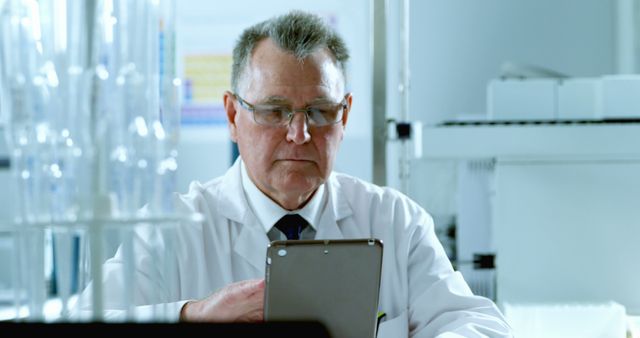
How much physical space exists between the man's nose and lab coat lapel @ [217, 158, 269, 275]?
207 millimetres

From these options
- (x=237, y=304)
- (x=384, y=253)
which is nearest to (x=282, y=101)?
(x=384, y=253)

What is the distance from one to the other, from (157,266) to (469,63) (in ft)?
10.4

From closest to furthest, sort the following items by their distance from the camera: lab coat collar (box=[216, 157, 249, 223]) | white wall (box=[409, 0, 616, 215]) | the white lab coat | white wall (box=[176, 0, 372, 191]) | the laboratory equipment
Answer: the laboratory equipment < the white lab coat < lab coat collar (box=[216, 157, 249, 223]) < white wall (box=[409, 0, 616, 215]) < white wall (box=[176, 0, 372, 191])

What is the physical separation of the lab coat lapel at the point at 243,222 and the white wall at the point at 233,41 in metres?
2.57

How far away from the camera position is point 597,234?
2.03 meters

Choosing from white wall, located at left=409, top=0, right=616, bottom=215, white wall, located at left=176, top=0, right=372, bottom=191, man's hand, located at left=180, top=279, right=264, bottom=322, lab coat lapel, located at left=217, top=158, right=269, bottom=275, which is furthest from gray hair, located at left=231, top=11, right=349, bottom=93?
white wall, located at left=176, top=0, right=372, bottom=191

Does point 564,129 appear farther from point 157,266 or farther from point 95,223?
point 95,223

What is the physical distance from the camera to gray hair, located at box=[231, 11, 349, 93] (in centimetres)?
161

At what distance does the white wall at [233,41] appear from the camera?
434 centimetres

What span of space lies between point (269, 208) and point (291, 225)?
0.06 m

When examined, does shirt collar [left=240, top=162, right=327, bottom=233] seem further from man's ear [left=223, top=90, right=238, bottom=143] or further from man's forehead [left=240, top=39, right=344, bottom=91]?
man's forehead [left=240, top=39, right=344, bottom=91]

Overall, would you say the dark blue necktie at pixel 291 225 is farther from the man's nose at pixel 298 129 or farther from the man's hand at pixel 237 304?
the man's hand at pixel 237 304

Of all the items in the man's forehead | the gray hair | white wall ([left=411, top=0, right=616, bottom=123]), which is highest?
white wall ([left=411, top=0, right=616, bottom=123])

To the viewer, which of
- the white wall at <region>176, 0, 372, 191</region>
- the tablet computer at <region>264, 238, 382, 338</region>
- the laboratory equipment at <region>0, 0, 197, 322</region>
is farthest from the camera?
the white wall at <region>176, 0, 372, 191</region>
